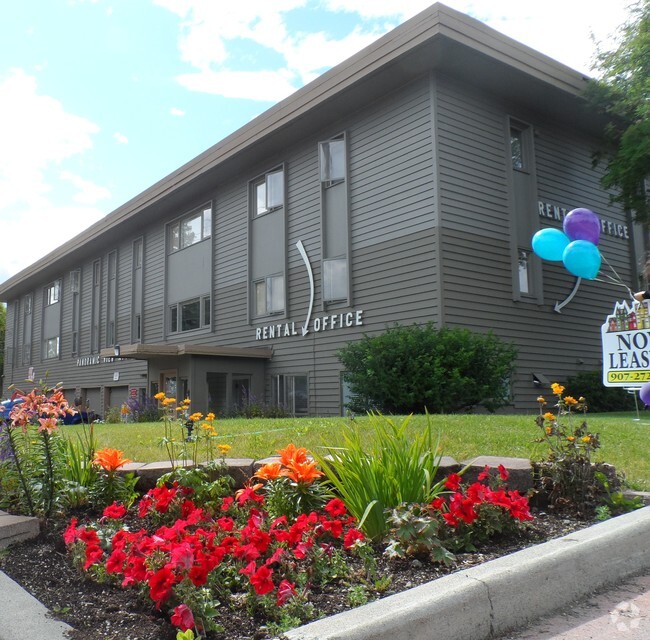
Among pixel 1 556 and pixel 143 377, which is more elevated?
pixel 143 377

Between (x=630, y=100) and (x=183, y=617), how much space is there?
16.1 meters

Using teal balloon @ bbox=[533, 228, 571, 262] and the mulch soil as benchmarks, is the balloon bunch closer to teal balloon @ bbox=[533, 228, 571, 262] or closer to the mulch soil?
teal balloon @ bbox=[533, 228, 571, 262]

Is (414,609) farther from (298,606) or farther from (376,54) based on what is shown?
(376,54)

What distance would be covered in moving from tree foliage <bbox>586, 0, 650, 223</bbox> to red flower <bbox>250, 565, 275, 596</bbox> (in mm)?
15050

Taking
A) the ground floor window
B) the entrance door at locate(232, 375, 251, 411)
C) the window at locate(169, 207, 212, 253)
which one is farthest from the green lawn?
the window at locate(169, 207, 212, 253)

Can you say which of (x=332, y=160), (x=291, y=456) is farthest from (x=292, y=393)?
(x=291, y=456)

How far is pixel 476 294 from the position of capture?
589 inches

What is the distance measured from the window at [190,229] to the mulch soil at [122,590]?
1855 centimetres

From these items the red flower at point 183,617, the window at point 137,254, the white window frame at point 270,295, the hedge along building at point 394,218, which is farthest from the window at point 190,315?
the red flower at point 183,617

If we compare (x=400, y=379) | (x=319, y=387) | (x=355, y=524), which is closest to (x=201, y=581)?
(x=355, y=524)

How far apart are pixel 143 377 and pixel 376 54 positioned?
612 inches

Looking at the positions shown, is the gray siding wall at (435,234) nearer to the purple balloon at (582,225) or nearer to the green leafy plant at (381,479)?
the purple balloon at (582,225)

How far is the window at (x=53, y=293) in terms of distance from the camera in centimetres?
3544

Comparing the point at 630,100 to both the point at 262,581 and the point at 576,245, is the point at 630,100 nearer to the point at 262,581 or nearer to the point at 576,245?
the point at 576,245
